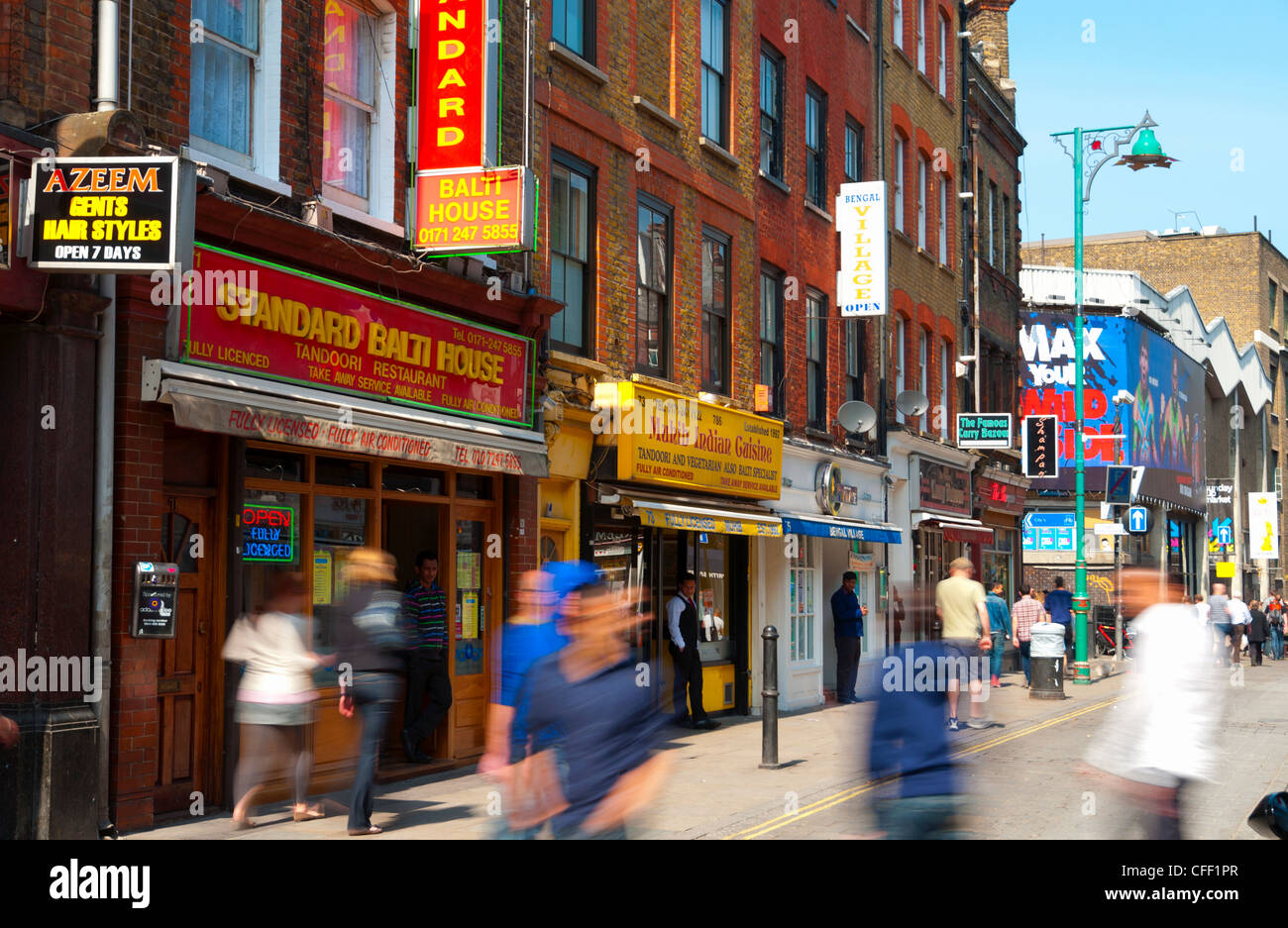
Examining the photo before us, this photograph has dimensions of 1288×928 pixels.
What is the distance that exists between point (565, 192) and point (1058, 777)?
776 cm

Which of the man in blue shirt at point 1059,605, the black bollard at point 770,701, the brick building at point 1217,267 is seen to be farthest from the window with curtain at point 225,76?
the brick building at point 1217,267

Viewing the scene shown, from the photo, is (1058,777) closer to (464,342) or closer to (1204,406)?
(464,342)

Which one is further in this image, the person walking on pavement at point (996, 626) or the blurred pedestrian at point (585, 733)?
the person walking on pavement at point (996, 626)

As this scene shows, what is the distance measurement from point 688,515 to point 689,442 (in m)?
1.13

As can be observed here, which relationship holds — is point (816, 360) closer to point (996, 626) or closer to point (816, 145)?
point (816, 145)

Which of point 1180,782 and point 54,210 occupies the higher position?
point 54,210

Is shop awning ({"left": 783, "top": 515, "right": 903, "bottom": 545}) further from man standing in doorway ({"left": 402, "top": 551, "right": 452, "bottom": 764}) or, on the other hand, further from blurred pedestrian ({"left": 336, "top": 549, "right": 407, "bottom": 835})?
blurred pedestrian ({"left": 336, "top": 549, "right": 407, "bottom": 835})

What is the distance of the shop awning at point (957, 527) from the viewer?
26188 mm

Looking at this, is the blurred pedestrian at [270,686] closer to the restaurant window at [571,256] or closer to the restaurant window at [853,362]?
the restaurant window at [571,256]

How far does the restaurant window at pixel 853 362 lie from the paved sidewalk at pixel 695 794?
7.49 metres

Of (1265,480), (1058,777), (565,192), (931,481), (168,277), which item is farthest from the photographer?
(1265,480)

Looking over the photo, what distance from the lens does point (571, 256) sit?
15.4 metres
